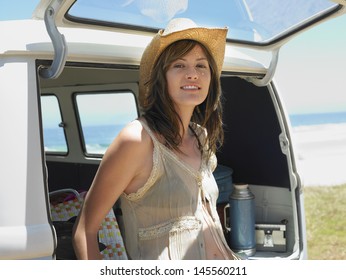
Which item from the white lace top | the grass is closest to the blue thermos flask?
the white lace top

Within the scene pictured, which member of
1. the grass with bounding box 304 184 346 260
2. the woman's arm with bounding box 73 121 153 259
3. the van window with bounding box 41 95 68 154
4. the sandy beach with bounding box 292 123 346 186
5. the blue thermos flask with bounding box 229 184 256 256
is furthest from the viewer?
the sandy beach with bounding box 292 123 346 186

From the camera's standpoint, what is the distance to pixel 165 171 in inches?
105

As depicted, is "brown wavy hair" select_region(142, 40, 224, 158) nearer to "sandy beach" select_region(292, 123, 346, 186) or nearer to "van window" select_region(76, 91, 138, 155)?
"van window" select_region(76, 91, 138, 155)

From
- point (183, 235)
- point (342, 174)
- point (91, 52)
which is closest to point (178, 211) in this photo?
point (183, 235)

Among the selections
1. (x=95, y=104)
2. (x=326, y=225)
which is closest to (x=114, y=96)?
(x=95, y=104)

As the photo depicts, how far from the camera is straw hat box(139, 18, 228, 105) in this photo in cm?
275

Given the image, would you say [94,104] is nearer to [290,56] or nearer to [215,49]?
[215,49]

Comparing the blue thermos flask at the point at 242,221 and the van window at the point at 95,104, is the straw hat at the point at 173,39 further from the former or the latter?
the van window at the point at 95,104

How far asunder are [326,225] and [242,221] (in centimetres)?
1064

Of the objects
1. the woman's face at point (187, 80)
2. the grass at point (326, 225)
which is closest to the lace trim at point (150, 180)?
the woman's face at point (187, 80)

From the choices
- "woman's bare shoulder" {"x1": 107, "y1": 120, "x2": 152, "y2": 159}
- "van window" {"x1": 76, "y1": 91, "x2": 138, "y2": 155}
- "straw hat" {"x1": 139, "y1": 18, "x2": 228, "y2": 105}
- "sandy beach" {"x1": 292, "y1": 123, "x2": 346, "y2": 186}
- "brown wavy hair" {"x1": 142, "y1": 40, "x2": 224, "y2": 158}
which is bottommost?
"woman's bare shoulder" {"x1": 107, "y1": 120, "x2": 152, "y2": 159}

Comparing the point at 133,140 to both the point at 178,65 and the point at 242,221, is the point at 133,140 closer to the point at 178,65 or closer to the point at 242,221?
the point at 178,65

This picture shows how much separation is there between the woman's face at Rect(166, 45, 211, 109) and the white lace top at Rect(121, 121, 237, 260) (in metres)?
0.25

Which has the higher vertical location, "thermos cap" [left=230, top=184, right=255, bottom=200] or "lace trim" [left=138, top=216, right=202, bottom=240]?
"thermos cap" [left=230, top=184, right=255, bottom=200]
